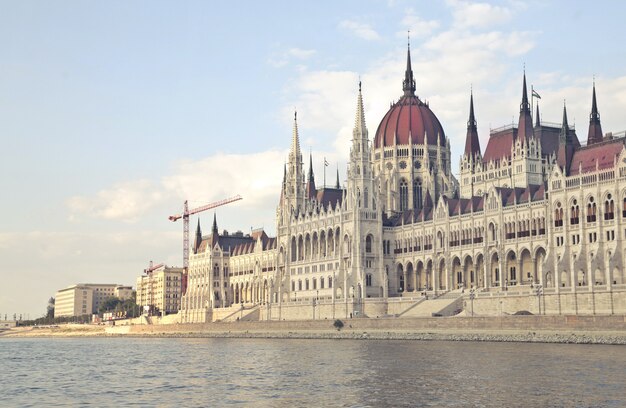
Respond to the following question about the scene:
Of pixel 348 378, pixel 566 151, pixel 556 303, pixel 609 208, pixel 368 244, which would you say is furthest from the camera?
pixel 368 244

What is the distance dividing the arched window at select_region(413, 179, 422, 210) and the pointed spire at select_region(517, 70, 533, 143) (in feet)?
97.8

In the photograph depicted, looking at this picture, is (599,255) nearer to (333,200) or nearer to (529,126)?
(529,126)

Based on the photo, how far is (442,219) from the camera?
147 meters

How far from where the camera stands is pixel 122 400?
5962 centimetres

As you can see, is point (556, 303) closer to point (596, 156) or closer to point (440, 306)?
point (440, 306)

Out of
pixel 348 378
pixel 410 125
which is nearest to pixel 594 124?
pixel 410 125

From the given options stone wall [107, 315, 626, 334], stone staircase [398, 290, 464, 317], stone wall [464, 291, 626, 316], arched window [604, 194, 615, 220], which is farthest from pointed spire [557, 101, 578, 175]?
stone wall [107, 315, 626, 334]

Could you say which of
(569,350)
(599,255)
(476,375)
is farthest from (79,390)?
(599,255)

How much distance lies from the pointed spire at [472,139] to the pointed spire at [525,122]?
48.6ft

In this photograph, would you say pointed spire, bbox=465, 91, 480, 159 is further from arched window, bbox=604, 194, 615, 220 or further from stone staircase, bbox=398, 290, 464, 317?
arched window, bbox=604, 194, 615, 220

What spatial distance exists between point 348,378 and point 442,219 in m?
81.7

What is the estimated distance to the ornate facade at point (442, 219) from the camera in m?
116

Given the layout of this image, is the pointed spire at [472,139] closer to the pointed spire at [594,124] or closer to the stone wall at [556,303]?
the pointed spire at [594,124]

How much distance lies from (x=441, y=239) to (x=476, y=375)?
8213 centimetres
